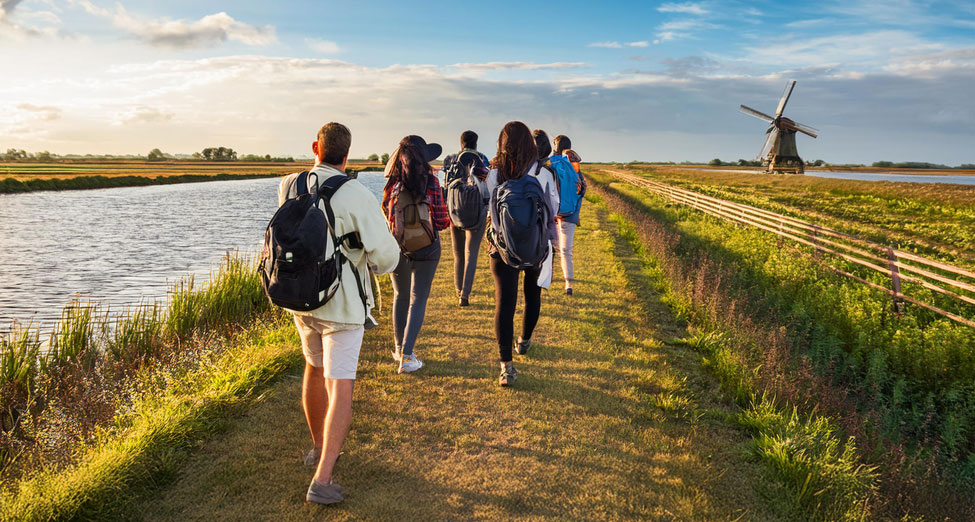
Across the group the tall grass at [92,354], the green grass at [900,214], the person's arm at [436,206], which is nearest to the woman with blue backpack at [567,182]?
the person's arm at [436,206]

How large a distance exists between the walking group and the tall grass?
96.7 inches

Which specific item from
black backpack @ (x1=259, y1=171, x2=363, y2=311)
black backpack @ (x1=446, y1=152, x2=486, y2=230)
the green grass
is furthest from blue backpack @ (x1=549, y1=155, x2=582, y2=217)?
the green grass

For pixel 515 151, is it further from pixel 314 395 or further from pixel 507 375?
pixel 314 395

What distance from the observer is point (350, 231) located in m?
2.94

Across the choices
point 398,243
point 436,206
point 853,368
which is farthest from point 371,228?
point 853,368

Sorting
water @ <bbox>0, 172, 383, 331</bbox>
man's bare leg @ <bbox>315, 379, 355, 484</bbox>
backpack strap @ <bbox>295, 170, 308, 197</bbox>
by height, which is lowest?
water @ <bbox>0, 172, 383, 331</bbox>

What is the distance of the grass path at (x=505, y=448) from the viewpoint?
3215mm

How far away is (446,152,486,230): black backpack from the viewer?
6.19 m

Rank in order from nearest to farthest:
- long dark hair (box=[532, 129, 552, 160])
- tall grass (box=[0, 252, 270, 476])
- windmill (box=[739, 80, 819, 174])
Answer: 1. tall grass (box=[0, 252, 270, 476])
2. long dark hair (box=[532, 129, 552, 160])
3. windmill (box=[739, 80, 819, 174])

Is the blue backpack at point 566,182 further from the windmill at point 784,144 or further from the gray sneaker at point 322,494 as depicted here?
the windmill at point 784,144

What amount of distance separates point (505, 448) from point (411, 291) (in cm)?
188

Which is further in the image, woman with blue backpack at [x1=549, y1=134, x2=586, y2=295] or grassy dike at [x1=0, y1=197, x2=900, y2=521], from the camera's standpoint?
woman with blue backpack at [x1=549, y1=134, x2=586, y2=295]

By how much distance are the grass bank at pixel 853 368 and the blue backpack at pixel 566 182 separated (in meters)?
2.37

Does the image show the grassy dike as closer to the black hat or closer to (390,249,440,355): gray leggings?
(390,249,440,355): gray leggings
